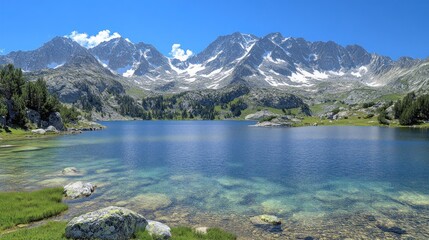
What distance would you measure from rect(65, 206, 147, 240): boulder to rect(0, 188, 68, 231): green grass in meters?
10.1

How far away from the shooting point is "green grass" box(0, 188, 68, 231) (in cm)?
2928

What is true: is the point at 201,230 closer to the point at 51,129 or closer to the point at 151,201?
the point at 151,201

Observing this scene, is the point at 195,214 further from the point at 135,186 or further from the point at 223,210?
the point at 135,186

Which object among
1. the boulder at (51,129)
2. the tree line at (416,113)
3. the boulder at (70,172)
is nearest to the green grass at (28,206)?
the boulder at (70,172)

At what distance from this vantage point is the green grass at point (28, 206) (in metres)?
29.3

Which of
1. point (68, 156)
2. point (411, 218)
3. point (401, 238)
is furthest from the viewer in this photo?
point (68, 156)

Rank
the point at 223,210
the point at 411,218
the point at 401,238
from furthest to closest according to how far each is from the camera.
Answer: the point at 223,210
the point at 411,218
the point at 401,238

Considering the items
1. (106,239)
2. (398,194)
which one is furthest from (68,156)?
(398,194)

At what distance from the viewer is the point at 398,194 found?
Answer: 42844 millimetres

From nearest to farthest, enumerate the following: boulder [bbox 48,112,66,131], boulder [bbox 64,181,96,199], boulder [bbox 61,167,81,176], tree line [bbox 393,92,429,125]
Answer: boulder [bbox 64,181,96,199], boulder [bbox 61,167,81,176], boulder [bbox 48,112,66,131], tree line [bbox 393,92,429,125]

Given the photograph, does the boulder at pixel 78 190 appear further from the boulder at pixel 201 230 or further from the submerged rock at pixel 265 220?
the submerged rock at pixel 265 220

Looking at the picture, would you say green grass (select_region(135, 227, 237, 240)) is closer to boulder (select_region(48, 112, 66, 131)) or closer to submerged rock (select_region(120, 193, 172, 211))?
submerged rock (select_region(120, 193, 172, 211))

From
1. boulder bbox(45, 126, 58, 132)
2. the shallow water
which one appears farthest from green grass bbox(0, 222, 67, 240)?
boulder bbox(45, 126, 58, 132)

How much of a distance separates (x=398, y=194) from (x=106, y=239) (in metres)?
39.4
